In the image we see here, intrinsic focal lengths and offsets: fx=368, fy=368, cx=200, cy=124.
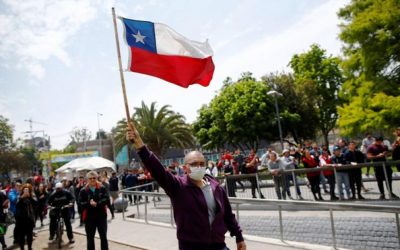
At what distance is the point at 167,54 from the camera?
6227mm

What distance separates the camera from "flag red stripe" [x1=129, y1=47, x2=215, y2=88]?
6.02 m

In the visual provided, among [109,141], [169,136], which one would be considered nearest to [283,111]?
→ [169,136]

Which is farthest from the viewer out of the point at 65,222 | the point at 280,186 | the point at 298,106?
the point at 298,106

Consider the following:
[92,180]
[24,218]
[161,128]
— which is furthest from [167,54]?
[161,128]

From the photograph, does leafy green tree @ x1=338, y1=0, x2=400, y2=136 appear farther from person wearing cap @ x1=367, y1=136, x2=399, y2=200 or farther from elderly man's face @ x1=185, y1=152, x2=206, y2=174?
elderly man's face @ x1=185, y1=152, x2=206, y2=174

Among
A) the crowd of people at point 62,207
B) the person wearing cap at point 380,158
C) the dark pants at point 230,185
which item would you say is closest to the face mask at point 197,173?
the crowd of people at point 62,207

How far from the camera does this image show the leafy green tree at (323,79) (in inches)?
1854

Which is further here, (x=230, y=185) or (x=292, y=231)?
(x=230, y=185)

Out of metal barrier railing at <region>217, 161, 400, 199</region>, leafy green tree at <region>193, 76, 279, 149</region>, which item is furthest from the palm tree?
metal barrier railing at <region>217, 161, 400, 199</region>

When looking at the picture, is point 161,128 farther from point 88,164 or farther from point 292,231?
point 292,231

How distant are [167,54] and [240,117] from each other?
34766 millimetres

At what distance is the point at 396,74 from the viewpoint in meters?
23.8

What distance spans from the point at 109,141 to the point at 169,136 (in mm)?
54820

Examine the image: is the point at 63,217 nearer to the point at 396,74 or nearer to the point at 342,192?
the point at 342,192
